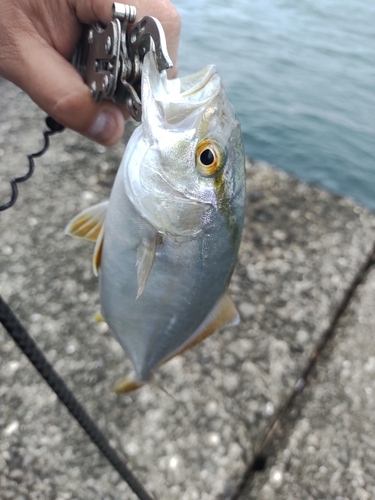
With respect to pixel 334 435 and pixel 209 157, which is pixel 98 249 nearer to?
pixel 209 157

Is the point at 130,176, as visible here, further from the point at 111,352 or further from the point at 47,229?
the point at 47,229

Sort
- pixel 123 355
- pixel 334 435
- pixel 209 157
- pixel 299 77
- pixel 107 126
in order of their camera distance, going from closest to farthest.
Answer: pixel 209 157 < pixel 107 126 < pixel 334 435 < pixel 123 355 < pixel 299 77

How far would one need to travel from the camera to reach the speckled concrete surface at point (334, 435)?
1.73m

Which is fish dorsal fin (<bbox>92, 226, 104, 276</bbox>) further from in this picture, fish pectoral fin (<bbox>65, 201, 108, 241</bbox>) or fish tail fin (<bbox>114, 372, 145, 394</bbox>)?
fish tail fin (<bbox>114, 372, 145, 394</bbox>)

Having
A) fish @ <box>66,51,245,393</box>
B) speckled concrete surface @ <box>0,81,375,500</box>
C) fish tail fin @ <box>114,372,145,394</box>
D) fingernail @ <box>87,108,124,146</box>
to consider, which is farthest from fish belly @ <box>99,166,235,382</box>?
speckled concrete surface @ <box>0,81,375,500</box>

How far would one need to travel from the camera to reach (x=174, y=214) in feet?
4.17

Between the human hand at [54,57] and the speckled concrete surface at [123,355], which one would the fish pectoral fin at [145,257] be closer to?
the human hand at [54,57]

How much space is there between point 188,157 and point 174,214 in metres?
0.17

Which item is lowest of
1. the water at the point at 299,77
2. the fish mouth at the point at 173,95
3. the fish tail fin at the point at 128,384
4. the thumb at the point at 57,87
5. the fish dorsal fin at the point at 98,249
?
the water at the point at 299,77

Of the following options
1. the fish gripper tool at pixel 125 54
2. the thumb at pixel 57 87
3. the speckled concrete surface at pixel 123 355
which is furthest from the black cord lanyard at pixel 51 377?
the thumb at pixel 57 87

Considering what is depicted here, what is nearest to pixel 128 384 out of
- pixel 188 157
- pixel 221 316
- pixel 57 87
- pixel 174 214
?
pixel 221 316

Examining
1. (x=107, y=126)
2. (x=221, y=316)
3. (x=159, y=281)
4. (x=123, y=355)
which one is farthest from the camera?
(x=123, y=355)

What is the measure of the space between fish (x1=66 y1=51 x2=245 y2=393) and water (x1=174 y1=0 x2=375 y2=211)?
3.89 meters

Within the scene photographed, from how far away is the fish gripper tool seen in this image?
124cm
